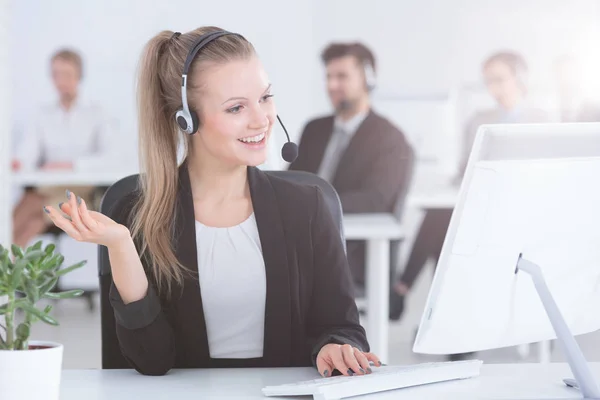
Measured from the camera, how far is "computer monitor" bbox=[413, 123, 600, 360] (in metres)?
1.03

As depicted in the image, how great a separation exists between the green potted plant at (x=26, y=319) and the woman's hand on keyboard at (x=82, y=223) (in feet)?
0.39

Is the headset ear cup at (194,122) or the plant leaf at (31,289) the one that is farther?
the headset ear cup at (194,122)

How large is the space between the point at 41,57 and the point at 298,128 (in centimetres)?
203

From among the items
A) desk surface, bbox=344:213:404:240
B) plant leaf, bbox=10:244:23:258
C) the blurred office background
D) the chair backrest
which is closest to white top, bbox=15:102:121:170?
the blurred office background

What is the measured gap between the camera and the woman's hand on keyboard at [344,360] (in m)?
1.26

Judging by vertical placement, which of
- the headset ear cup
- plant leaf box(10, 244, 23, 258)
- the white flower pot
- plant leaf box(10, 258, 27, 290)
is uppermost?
A: the headset ear cup

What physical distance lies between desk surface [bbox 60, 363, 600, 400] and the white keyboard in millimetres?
11

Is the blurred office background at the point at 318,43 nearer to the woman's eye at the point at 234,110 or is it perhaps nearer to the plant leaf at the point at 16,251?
the woman's eye at the point at 234,110

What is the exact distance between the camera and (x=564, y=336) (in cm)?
112

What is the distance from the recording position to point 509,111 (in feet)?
18.0

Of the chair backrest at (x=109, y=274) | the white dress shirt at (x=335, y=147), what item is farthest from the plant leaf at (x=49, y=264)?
the white dress shirt at (x=335, y=147)

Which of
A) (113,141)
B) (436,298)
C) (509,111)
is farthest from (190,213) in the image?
(113,141)

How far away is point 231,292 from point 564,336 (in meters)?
0.63

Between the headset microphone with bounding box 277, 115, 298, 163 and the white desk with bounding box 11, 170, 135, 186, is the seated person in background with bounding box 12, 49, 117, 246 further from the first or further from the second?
the headset microphone with bounding box 277, 115, 298, 163
